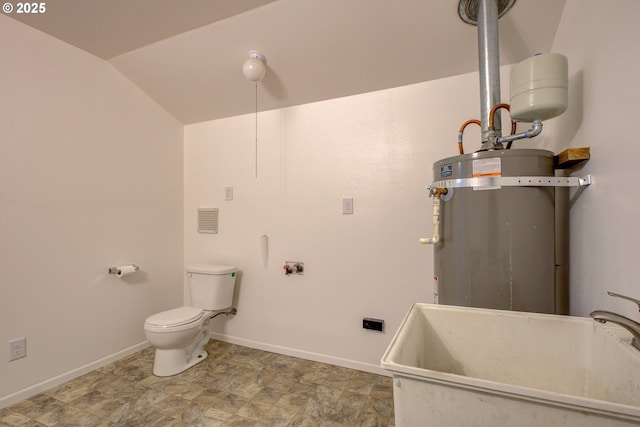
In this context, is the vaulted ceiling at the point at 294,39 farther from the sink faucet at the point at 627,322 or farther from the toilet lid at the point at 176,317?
the toilet lid at the point at 176,317

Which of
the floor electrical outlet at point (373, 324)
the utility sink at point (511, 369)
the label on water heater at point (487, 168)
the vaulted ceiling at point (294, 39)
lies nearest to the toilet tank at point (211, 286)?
the floor electrical outlet at point (373, 324)

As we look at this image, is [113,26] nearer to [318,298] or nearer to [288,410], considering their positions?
[318,298]

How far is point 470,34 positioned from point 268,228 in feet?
6.03

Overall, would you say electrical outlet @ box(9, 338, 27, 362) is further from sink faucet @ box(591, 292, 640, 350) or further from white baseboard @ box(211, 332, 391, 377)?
sink faucet @ box(591, 292, 640, 350)

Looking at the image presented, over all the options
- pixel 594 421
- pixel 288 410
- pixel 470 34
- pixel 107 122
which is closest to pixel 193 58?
pixel 107 122

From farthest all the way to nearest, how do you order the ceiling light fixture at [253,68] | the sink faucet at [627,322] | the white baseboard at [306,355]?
the white baseboard at [306,355], the ceiling light fixture at [253,68], the sink faucet at [627,322]

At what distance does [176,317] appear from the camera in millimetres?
2021

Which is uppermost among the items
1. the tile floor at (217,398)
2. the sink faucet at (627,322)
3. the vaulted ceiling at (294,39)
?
the vaulted ceiling at (294,39)

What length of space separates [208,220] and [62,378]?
1419 millimetres

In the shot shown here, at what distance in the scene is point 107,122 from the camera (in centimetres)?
215

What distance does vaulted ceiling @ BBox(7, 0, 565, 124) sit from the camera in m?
1.52

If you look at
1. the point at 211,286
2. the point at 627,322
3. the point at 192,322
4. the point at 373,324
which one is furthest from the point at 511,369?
the point at 211,286

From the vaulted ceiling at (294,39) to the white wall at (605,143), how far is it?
1.40ft

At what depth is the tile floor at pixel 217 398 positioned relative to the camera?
5.08 feet
